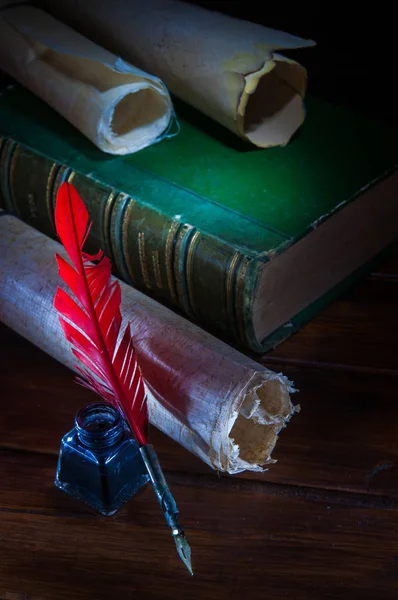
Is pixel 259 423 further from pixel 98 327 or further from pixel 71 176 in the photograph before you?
pixel 71 176

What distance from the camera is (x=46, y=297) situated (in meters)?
1.14

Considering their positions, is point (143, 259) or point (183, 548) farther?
point (143, 259)

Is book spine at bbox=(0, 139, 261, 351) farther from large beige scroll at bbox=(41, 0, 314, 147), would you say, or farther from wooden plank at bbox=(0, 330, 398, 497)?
large beige scroll at bbox=(41, 0, 314, 147)

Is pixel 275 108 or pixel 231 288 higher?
pixel 275 108

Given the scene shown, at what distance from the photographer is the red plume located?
0.97m

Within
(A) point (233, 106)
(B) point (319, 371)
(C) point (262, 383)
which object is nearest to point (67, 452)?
(C) point (262, 383)

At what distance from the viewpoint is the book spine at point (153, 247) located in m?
1.17

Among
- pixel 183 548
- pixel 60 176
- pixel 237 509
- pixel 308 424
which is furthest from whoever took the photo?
pixel 60 176

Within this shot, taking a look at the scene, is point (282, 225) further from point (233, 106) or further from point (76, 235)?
point (76, 235)

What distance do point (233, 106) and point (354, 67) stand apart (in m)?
0.53

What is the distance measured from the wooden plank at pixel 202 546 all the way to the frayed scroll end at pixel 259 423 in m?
0.04

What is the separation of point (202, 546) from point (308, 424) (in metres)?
0.23

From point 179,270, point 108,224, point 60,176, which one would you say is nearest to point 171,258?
point 179,270

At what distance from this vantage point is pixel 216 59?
1.35 meters
